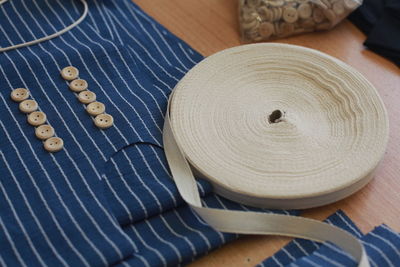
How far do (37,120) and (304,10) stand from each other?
44 centimetres

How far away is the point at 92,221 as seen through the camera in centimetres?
64

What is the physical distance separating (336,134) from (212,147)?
16 cm

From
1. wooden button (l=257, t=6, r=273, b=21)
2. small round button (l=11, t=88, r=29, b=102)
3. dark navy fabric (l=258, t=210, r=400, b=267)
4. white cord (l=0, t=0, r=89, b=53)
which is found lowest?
dark navy fabric (l=258, t=210, r=400, b=267)

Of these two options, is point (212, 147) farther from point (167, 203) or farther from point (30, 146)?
point (30, 146)

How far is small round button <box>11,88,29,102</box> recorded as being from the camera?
758 millimetres

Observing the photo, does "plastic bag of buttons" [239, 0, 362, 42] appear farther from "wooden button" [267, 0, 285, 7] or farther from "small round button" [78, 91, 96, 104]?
"small round button" [78, 91, 96, 104]

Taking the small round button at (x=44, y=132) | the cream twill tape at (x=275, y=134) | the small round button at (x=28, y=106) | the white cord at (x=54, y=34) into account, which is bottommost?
the cream twill tape at (x=275, y=134)

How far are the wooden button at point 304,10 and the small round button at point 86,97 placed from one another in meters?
0.35

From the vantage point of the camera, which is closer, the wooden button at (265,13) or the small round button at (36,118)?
the small round button at (36,118)

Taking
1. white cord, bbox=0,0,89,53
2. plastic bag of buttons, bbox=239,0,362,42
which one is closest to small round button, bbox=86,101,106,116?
white cord, bbox=0,0,89,53

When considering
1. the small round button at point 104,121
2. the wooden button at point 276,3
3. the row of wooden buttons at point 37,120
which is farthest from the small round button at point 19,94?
the wooden button at point 276,3

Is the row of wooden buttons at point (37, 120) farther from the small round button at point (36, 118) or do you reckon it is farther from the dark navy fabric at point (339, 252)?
the dark navy fabric at point (339, 252)

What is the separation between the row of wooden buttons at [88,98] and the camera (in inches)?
29.4

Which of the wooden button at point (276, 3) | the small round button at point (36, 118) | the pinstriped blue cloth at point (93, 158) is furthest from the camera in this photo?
the wooden button at point (276, 3)
